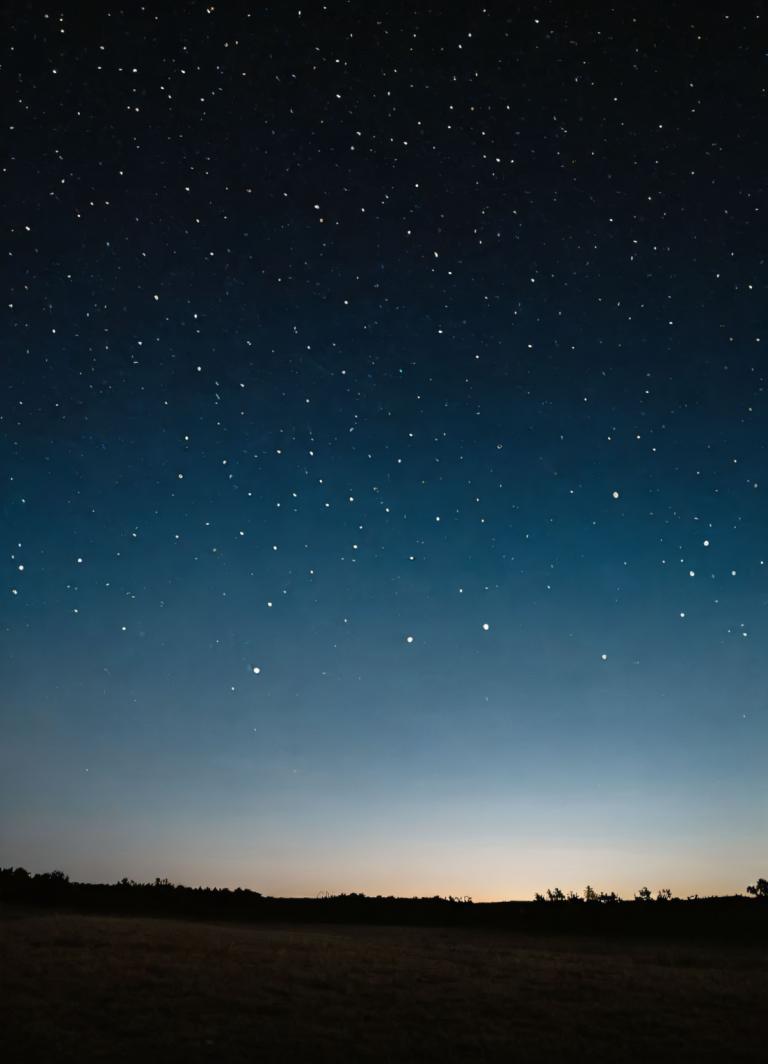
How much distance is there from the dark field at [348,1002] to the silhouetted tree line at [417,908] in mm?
9341

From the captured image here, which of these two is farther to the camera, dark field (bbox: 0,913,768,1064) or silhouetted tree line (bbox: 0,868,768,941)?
silhouetted tree line (bbox: 0,868,768,941)

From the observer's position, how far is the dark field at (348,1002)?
393 inches

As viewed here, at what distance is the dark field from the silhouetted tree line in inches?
368

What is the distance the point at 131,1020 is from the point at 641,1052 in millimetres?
6853

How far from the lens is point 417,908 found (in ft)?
107

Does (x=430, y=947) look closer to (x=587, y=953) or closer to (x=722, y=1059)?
(x=587, y=953)

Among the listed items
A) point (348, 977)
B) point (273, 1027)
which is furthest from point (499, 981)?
point (273, 1027)

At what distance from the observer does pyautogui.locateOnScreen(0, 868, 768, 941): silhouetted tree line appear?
2848 cm

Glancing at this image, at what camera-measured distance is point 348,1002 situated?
41.4ft

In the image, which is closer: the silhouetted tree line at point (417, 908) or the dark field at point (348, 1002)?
the dark field at point (348, 1002)

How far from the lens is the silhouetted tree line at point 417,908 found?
28.5m

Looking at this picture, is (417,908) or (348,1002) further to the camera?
(417,908)

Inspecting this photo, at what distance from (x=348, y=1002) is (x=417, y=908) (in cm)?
2176

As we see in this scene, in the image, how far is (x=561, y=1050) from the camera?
10258 millimetres
